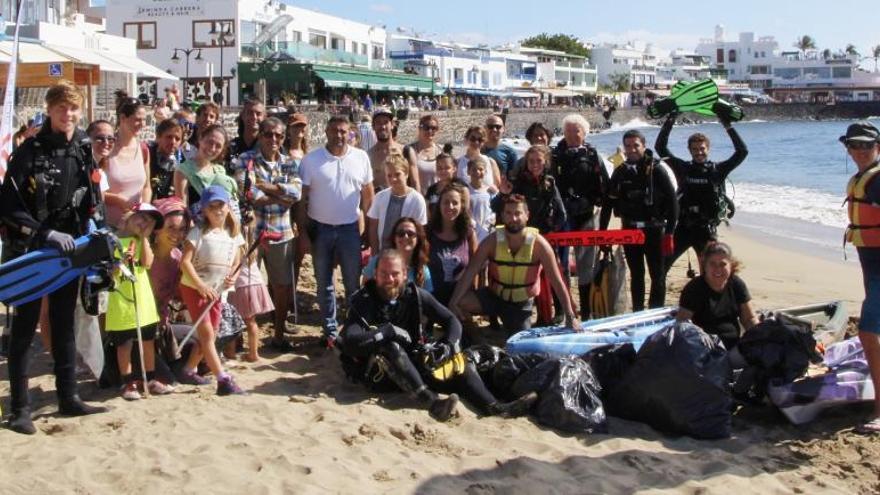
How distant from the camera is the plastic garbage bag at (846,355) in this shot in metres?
5.60

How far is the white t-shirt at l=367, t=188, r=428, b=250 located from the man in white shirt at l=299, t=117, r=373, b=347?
6.2 inches

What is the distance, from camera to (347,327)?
5.66 m

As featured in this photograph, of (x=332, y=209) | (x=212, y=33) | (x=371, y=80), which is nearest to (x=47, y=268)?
(x=332, y=209)

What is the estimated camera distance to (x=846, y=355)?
5.80 metres

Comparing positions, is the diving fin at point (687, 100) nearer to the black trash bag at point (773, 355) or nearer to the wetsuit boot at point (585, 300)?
the wetsuit boot at point (585, 300)

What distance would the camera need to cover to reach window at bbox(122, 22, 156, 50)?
49812 mm

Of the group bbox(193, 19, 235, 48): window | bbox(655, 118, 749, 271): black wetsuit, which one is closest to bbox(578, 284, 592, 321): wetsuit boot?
bbox(655, 118, 749, 271): black wetsuit

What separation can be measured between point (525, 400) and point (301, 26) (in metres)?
52.2

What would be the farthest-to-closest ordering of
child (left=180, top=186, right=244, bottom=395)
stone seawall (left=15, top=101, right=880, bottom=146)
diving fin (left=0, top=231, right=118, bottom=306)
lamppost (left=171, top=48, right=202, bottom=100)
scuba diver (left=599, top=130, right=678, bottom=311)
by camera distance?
lamppost (left=171, top=48, right=202, bottom=100), stone seawall (left=15, top=101, right=880, bottom=146), scuba diver (left=599, top=130, right=678, bottom=311), child (left=180, top=186, right=244, bottom=395), diving fin (left=0, top=231, right=118, bottom=306)

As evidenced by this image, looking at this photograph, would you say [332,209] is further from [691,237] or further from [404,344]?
[691,237]

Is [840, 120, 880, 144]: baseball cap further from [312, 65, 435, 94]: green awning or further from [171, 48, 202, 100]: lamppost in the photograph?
[312, 65, 435, 94]: green awning

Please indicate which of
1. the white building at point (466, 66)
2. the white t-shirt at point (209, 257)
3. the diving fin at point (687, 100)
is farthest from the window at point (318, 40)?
the white t-shirt at point (209, 257)

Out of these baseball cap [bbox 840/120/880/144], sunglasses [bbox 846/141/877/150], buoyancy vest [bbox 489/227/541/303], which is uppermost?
baseball cap [bbox 840/120/880/144]

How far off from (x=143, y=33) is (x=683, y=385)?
49.5 metres
